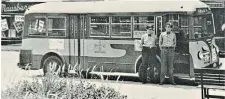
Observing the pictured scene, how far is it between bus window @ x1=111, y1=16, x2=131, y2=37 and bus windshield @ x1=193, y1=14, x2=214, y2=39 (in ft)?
1.47

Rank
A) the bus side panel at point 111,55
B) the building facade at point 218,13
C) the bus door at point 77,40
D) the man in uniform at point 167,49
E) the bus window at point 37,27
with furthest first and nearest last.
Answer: the bus window at point 37,27 → the bus door at point 77,40 → the bus side panel at point 111,55 → the man in uniform at point 167,49 → the building facade at point 218,13

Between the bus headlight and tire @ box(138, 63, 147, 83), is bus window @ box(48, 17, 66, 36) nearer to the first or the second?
tire @ box(138, 63, 147, 83)

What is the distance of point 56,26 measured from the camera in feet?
9.30

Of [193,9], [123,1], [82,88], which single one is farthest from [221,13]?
[82,88]

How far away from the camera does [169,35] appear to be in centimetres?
254

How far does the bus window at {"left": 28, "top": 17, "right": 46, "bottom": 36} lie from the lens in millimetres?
2879

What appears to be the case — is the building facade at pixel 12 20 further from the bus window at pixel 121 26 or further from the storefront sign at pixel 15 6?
the bus window at pixel 121 26

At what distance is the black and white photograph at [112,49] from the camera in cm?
249

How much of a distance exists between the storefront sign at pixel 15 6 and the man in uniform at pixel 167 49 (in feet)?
3.40

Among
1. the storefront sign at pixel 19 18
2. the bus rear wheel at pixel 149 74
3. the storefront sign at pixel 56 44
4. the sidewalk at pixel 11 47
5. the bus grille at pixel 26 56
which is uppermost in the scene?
the storefront sign at pixel 19 18

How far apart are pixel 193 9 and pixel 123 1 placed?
49cm

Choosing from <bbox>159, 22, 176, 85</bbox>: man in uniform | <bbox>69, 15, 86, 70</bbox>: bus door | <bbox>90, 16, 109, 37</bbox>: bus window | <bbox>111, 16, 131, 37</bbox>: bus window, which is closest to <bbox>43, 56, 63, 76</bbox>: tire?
<bbox>69, 15, 86, 70</bbox>: bus door

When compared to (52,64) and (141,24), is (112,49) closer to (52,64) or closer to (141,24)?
(141,24)

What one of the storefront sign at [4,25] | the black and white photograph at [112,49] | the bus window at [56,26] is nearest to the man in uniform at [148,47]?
the black and white photograph at [112,49]
